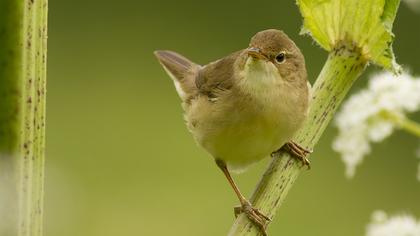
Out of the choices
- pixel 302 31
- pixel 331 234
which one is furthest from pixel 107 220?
pixel 302 31

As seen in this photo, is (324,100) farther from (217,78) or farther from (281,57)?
(217,78)

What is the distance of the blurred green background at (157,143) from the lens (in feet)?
15.3

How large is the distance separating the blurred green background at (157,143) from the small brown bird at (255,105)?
145cm

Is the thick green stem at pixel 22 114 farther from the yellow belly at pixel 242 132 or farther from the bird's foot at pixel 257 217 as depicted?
the yellow belly at pixel 242 132

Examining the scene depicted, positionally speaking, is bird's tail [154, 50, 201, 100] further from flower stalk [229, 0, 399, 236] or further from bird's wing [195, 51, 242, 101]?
flower stalk [229, 0, 399, 236]

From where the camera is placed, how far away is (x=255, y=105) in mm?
1840

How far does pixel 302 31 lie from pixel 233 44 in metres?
5.24

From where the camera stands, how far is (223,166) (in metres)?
1.97

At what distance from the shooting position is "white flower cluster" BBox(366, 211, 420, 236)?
108 centimetres

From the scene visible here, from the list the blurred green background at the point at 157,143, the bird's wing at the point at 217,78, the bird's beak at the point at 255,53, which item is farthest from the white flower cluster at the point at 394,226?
the blurred green background at the point at 157,143

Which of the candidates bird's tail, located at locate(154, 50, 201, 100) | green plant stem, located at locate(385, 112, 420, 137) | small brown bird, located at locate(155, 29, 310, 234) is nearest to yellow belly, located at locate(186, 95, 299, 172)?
small brown bird, located at locate(155, 29, 310, 234)

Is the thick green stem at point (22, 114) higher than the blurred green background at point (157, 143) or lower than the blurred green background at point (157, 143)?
lower

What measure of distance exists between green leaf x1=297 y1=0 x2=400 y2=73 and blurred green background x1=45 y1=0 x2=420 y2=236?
2225mm

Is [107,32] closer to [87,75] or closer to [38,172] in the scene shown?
[87,75]
